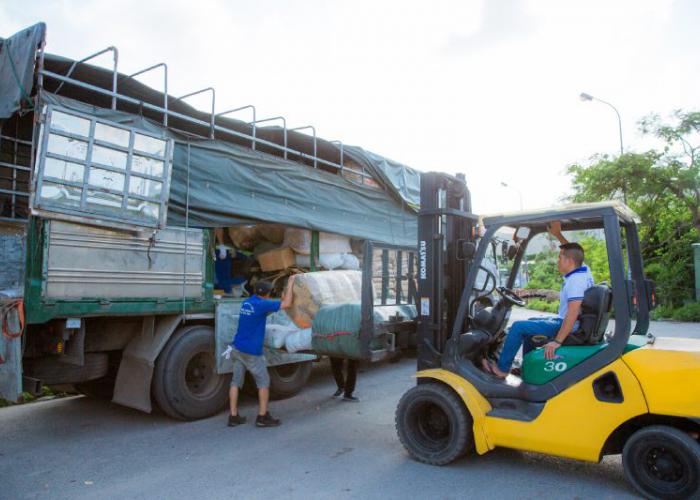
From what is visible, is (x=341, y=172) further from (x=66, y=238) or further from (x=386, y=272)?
(x=66, y=238)

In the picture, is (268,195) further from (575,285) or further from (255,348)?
(575,285)

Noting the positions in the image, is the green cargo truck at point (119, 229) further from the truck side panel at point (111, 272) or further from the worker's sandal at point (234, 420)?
the worker's sandal at point (234, 420)

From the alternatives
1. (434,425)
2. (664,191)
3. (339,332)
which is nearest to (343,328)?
(339,332)

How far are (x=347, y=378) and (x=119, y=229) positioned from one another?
3.29 m

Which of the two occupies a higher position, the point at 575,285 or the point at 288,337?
the point at 575,285

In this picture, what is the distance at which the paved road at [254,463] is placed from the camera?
405cm

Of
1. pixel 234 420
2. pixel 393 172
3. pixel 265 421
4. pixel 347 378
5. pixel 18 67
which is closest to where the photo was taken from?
pixel 18 67

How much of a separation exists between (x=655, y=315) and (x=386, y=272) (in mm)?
16729

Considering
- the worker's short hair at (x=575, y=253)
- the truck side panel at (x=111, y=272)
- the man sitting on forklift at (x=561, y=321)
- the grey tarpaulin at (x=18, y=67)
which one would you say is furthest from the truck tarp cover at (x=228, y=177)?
the worker's short hair at (x=575, y=253)

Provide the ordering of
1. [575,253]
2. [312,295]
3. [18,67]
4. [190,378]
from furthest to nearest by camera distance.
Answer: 1. [312,295]
2. [190,378]
3. [18,67]
4. [575,253]

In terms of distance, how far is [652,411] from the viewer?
3.64 meters

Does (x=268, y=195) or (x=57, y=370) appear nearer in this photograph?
(x=57, y=370)

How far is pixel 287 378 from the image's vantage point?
285 inches

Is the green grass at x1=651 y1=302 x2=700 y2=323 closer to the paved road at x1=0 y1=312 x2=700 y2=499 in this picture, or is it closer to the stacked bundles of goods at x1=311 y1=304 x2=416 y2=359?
the paved road at x1=0 y1=312 x2=700 y2=499
